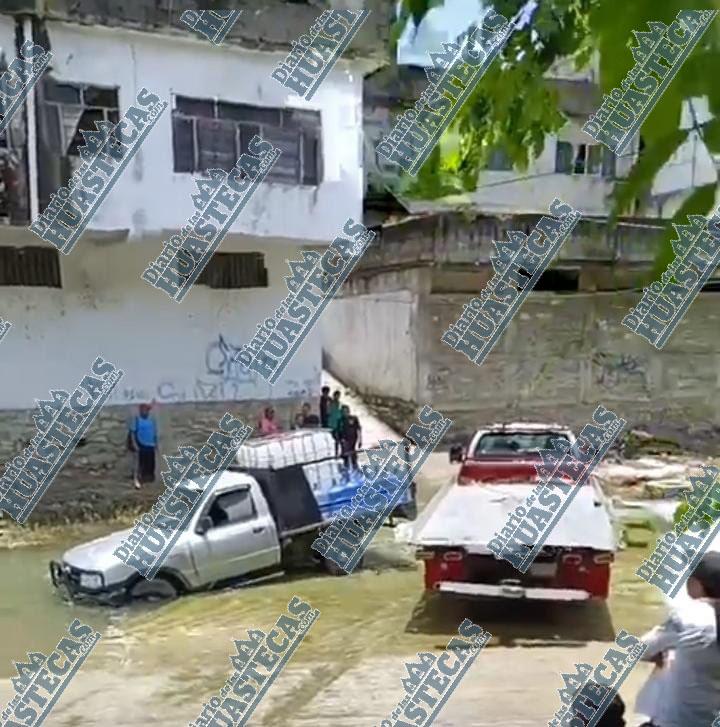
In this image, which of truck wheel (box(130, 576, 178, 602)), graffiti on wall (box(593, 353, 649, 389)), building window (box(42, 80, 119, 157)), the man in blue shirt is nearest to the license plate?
truck wheel (box(130, 576, 178, 602))

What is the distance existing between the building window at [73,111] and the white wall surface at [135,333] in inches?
55.0

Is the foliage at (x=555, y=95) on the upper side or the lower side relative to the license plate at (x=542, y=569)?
upper

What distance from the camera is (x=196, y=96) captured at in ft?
37.7

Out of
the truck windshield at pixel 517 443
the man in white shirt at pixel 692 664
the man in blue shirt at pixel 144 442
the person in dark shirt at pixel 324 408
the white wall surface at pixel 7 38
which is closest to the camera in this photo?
the man in white shirt at pixel 692 664

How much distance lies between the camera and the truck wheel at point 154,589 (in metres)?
8.13

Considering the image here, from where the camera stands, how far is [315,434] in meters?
10.0

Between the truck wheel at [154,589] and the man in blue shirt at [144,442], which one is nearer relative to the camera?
the truck wheel at [154,589]

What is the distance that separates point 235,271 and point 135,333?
5.61 ft

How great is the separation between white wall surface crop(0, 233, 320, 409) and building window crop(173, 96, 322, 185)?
1.18 meters

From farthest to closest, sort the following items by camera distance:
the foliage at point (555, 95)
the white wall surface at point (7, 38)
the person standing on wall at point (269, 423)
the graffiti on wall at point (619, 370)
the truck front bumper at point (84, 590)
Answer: the graffiti on wall at point (619, 370) → the person standing on wall at point (269, 423) → the white wall surface at point (7, 38) → the truck front bumper at point (84, 590) → the foliage at point (555, 95)

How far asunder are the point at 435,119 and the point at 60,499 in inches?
395

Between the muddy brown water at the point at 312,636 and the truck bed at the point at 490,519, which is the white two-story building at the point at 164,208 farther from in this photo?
the truck bed at the point at 490,519

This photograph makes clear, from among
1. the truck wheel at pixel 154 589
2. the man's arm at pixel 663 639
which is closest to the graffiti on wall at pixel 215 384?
the truck wheel at pixel 154 589

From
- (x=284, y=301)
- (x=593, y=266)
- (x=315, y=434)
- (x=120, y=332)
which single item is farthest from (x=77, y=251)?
(x=593, y=266)
